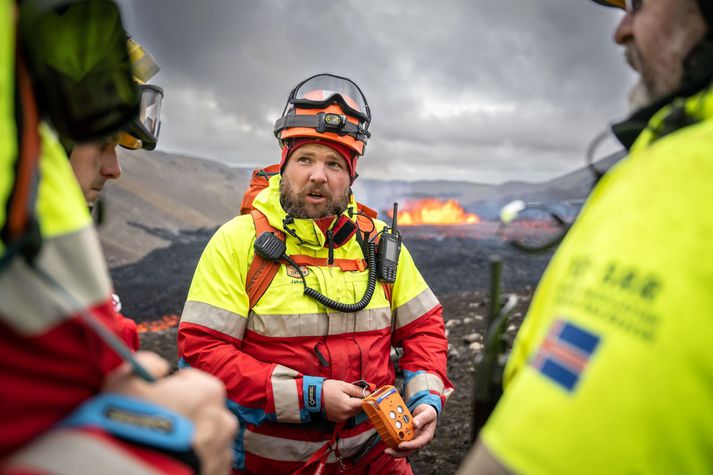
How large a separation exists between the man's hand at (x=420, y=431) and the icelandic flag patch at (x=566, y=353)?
2.29 m

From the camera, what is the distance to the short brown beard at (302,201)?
3.96 metres

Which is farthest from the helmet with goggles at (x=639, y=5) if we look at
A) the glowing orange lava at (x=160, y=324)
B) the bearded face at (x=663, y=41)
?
the glowing orange lava at (x=160, y=324)

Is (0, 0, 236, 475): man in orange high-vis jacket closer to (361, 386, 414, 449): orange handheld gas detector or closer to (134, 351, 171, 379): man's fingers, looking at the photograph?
(134, 351, 171, 379): man's fingers

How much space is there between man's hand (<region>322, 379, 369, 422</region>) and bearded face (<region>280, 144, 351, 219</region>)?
132cm

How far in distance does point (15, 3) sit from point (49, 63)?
11.1 inches

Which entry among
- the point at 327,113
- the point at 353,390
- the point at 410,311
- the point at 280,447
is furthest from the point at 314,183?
the point at 280,447

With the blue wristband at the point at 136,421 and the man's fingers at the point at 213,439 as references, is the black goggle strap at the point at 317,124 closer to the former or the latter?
the man's fingers at the point at 213,439

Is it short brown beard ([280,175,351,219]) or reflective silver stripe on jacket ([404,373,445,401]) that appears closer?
reflective silver stripe on jacket ([404,373,445,401])

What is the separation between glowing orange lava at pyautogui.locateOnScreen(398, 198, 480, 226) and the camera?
2481 cm

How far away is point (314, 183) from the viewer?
4.07 meters

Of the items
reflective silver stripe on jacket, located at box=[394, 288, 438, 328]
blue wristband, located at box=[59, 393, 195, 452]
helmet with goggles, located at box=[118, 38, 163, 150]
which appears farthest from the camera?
reflective silver stripe on jacket, located at box=[394, 288, 438, 328]

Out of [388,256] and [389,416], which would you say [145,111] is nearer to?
[388,256]

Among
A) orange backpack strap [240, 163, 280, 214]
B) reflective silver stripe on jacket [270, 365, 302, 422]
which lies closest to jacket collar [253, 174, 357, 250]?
orange backpack strap [240, 163, 280, 214]

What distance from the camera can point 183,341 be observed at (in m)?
3.51
